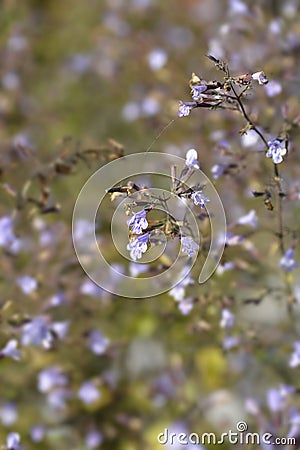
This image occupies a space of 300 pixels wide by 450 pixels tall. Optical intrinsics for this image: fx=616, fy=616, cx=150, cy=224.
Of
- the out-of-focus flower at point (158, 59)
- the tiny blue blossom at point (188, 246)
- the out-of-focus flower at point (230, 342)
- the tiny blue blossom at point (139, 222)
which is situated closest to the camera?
the tiny blue blossom at point (139, 222)

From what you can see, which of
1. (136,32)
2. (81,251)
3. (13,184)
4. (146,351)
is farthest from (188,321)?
(136,32)

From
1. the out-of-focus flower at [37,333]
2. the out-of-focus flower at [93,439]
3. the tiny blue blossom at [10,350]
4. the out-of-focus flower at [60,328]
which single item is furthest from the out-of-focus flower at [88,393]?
the tiny blue blossom at [10,350]

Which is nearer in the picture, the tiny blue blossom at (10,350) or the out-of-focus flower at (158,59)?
the tiny blue blossom at (10,350)

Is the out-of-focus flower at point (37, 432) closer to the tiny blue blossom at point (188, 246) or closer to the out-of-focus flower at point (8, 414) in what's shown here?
the out-of-focus flower at point (8, 414)

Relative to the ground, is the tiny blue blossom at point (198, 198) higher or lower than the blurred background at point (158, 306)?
lower

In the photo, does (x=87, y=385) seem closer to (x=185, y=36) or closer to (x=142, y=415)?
(x=142, y=415)
